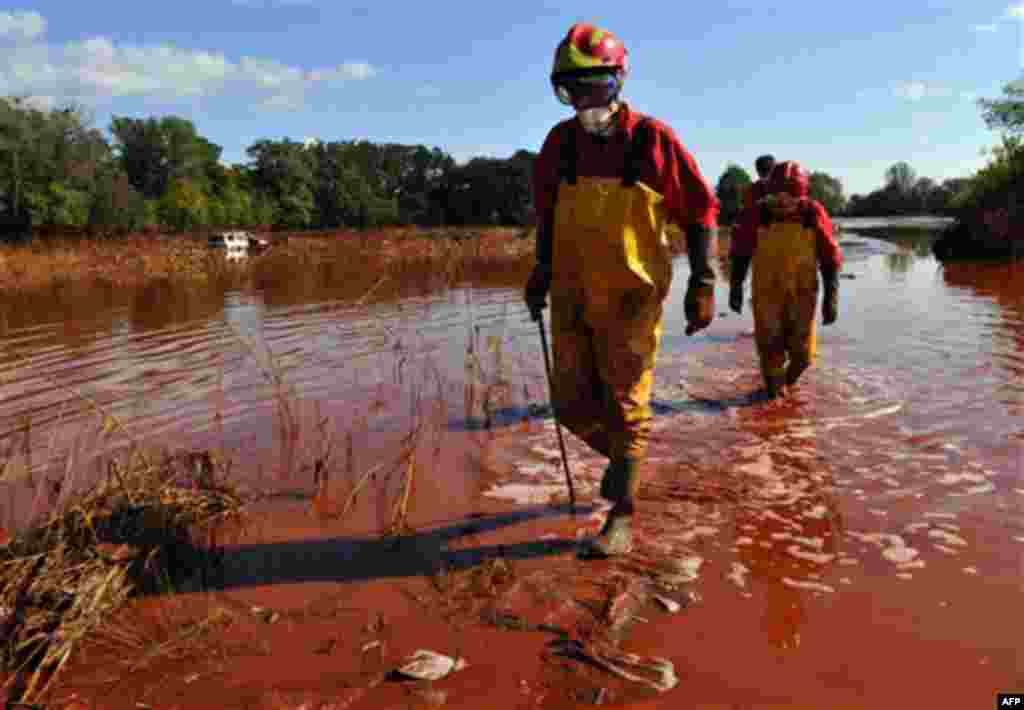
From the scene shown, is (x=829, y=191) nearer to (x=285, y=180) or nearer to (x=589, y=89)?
(x=285, y=180)

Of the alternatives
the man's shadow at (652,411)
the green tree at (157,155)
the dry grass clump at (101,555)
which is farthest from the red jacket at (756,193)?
the green tree at (157,155)

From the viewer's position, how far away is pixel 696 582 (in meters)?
2.93

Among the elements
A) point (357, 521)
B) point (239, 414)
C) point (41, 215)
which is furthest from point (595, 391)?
point (41, 215)

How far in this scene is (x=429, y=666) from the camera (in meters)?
2.39

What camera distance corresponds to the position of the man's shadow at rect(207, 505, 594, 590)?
310 cm

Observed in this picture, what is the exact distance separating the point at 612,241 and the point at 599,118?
1.70 feet

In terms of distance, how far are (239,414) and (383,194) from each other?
76.5 meters

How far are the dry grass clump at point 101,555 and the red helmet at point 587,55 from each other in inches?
99.5

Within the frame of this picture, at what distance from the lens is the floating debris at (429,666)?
235 cm

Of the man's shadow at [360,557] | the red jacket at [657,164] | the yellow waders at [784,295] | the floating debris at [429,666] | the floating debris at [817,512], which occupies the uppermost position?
the red jacket at [657,164]

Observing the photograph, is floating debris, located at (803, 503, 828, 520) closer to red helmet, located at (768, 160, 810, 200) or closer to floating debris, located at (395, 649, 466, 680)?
floating debris, located at (395, 649, 466, 680)

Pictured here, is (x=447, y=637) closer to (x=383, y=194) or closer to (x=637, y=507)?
(x=637, y=507)

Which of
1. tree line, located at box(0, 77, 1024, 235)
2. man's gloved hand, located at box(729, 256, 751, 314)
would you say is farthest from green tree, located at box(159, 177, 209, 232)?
man's gloved hand, located at box(729, 256, 751, 314)

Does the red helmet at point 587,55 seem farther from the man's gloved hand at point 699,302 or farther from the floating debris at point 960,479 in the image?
the floating debris at point 960,479
